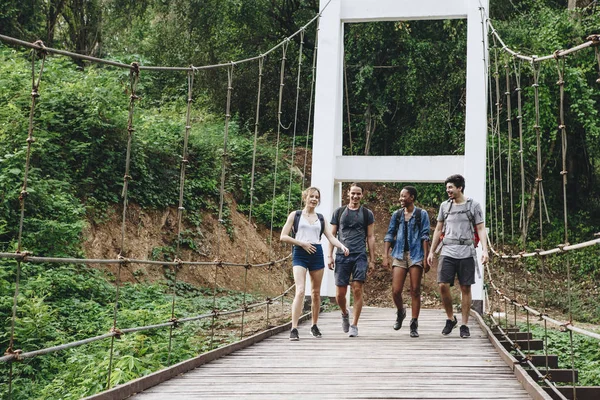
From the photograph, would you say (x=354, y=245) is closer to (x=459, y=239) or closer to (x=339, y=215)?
(x=339, y=215)

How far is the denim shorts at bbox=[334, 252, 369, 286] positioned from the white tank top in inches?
14.3

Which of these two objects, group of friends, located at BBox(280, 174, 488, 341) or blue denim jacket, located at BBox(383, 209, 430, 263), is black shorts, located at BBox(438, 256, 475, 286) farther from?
blue denim jacket, located at BBox(383, 209, 430, 263)

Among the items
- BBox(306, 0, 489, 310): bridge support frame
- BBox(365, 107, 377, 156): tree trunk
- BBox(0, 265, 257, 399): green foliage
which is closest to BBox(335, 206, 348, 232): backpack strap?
BBox(0, 265, 257, 399): green foliage

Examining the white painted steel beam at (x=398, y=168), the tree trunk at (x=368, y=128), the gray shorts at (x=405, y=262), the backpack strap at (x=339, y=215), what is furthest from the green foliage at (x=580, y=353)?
the tree trunk at (x=368, y=128)

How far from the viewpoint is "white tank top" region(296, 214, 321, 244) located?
5.02 m

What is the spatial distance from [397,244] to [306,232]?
746 mm

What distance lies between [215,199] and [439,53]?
188 inches

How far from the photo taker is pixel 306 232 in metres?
5.02

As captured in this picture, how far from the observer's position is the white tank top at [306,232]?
5.02 metres

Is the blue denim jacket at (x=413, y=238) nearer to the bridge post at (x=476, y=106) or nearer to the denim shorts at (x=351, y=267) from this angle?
the denim shorts at (x=351, y=267)

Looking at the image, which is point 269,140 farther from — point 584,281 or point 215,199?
point 584,281

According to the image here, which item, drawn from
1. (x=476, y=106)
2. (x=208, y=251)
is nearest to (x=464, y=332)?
(x=476, y=106)

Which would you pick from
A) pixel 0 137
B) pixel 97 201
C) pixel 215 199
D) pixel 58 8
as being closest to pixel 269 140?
pixel 215 199

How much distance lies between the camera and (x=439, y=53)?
1338cm
